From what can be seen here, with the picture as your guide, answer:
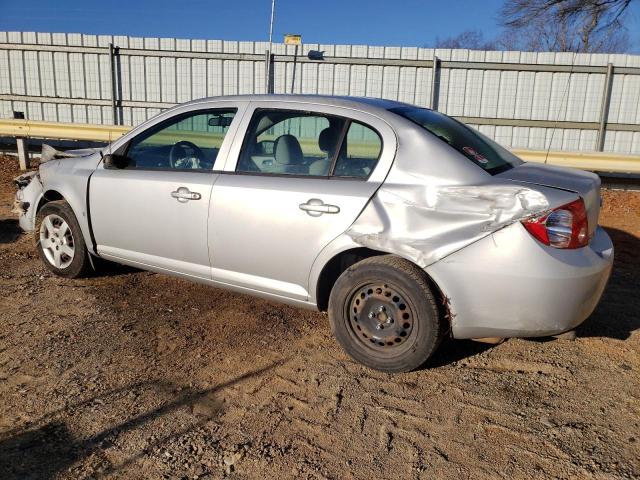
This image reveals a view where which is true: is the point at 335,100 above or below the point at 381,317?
above

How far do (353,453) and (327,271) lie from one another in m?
1.31

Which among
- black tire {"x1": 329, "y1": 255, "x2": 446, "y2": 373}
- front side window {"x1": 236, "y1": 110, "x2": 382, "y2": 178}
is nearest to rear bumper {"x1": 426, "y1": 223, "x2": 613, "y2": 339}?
black tire {"x1": 329, "y1": 255, "x2": 446, "y2": 373}

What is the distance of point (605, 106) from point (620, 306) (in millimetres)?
7779

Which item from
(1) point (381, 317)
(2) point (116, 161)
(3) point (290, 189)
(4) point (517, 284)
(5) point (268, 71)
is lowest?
(1) point (381, 317)

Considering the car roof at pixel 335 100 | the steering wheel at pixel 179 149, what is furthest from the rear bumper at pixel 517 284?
the steering wheel at pixel 179 149

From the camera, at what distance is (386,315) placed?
11.8 ft

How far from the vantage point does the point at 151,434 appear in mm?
2936

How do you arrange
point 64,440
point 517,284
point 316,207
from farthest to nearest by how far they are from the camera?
point 316,207 < point 517,284 < point 64,440

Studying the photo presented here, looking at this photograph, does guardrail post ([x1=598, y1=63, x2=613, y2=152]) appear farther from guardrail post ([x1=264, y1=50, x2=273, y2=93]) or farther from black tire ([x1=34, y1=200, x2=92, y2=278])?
black tire ([x1=34, y1=200, x2=92, y2=278])

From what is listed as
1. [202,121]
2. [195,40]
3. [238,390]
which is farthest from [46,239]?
[195,40]

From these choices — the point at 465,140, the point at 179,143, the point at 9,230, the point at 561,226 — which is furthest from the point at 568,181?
the point at 9,230

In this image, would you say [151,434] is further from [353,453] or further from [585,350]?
[585,350]

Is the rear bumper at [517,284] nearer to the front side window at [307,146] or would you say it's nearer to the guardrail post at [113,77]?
the front side window at [307,146]

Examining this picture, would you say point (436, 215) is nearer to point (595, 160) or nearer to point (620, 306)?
point (620, 306)
